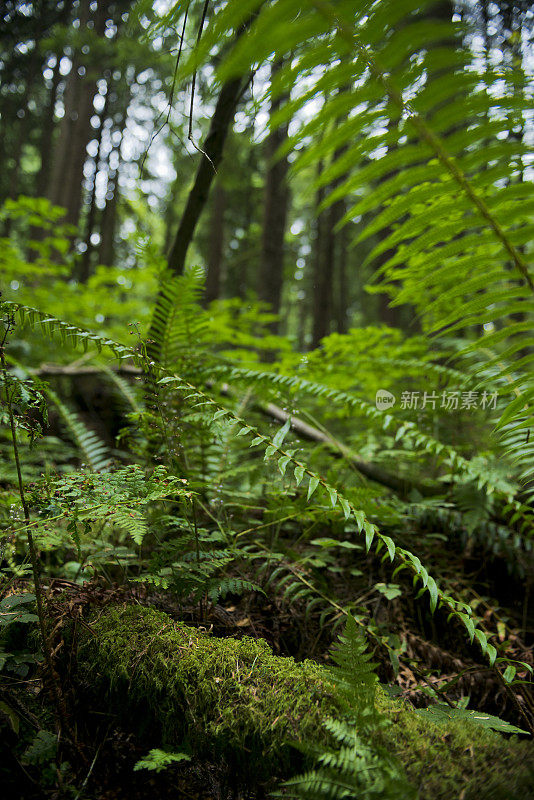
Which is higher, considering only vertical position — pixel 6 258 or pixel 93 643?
pixel 6 258

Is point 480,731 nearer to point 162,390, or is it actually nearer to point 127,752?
point 127,752

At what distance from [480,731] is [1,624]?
1.43 metres

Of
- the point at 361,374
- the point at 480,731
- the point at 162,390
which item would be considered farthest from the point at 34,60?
the point at 480,731

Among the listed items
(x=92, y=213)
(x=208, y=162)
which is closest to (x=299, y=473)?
(x=208, y=162)

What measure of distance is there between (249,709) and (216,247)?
10.1 meters

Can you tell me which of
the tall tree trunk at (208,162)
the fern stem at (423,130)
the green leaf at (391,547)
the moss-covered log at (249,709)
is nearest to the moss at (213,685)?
the moss-covered log at (249,709)

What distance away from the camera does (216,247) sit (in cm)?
1012

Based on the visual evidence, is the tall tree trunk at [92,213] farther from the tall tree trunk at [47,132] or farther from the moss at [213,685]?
the moss at [213,685]

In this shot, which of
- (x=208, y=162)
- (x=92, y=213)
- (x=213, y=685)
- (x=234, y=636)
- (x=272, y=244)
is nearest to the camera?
(x=213, y=685)

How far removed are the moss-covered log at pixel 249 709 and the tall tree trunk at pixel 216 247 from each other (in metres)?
8.86

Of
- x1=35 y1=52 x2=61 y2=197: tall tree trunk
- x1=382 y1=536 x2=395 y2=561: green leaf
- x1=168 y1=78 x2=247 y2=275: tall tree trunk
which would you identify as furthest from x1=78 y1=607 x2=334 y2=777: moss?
x1=35 y1=52 x2=61 y2=197: tall tree trunk

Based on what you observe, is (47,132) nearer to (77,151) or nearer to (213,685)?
(77,151)

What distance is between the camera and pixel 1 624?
1.37 meters

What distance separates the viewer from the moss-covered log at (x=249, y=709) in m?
1.01
